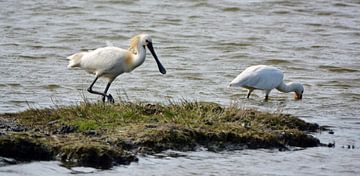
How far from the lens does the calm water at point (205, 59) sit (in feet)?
28.7

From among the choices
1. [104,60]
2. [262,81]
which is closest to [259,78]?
[262,81]

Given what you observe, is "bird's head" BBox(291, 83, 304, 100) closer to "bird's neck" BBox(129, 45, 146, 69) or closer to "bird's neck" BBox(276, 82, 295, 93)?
"bird's neck" BBox(276, 82, 295, 93)

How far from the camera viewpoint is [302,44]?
22.1m

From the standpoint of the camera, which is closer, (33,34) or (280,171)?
(280,171)

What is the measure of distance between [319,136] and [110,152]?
2900 mm

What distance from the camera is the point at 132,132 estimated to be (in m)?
8.87

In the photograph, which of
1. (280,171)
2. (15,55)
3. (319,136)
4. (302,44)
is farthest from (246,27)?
(280,171)

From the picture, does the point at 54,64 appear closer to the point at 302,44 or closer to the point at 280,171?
the point at 302,44

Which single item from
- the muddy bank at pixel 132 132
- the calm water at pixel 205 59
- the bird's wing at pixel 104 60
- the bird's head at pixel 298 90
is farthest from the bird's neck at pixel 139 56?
the bird's head at pixel 298 90

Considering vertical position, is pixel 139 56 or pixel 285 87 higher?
pixel 139 56

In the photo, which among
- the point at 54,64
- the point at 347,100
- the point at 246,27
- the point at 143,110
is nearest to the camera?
the point at 143,110

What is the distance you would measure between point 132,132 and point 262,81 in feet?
20.5

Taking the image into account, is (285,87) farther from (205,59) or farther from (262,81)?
(205,59)

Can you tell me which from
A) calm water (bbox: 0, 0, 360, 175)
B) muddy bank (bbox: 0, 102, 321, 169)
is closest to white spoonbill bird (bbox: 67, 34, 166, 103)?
calm water (bbox: 0, 0, 360, 175)
